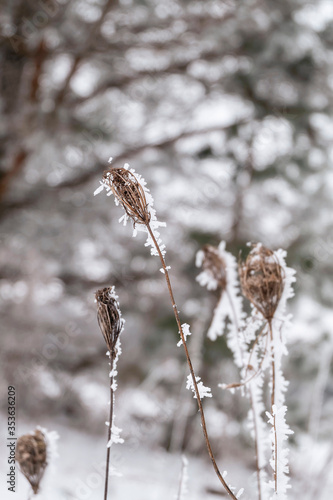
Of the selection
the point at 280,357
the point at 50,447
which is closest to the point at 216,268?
the point at 280,357

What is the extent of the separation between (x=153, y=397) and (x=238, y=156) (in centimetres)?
251

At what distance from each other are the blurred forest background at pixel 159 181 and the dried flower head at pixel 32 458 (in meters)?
2.01

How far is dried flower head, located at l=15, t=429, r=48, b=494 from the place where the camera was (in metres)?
0.68

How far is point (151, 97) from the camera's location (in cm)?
399

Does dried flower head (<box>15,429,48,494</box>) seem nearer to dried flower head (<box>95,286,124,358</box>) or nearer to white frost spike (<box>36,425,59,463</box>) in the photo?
white frost spike (<box>36,425,59,463</box>)

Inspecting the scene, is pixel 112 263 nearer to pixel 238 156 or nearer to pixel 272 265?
pixel 238 156

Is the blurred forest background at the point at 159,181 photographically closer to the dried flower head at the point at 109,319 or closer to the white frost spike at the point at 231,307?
the white frost spike at the point at 231,307

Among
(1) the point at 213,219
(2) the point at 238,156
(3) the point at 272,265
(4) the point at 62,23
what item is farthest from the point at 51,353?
(3) the point at 272,265

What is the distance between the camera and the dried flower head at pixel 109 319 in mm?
629

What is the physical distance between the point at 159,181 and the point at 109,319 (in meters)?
3.49

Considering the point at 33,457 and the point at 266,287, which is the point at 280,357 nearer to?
the point at 266,287

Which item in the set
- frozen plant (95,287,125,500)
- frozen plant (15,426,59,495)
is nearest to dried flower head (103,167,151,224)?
frozen plant (95,287,125,500)

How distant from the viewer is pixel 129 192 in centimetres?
60

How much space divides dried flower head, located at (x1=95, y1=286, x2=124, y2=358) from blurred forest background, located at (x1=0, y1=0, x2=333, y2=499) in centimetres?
209
